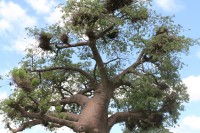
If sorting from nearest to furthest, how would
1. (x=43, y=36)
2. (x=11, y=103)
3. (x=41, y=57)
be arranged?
(x=11, y=103) < (x=43, y=36) < (x=41, y=57)

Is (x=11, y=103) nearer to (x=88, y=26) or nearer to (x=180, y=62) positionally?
(x=88, y=26)

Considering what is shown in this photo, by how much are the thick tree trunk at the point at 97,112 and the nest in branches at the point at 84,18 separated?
11.0 feet

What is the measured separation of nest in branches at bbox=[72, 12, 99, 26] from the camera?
61.2ft

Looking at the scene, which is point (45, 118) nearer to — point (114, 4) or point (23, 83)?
point (23, 83)

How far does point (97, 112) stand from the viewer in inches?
756

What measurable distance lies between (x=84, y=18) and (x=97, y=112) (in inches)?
179

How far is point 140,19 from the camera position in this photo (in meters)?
20.5

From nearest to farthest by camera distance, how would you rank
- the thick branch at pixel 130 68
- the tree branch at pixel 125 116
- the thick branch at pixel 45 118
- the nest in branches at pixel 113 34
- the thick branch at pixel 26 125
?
the thick branch at pixel 45 118 < the thick branch at pixel 26 125 < the thick branch at pixel 130 68 < the nest in branches at pixel 113 34 < the tree branch at pixel 125 116

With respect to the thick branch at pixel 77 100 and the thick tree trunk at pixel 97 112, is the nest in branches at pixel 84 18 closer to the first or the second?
the thick tree trunk at pixel 97 112

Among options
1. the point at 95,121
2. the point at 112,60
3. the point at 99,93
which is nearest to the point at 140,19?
the point at 112,60

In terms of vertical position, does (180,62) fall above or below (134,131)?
above

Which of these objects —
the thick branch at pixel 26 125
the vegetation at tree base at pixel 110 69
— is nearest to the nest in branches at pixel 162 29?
the vegetation at tree base at pixel 110 69

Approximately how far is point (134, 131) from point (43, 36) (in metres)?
7.59

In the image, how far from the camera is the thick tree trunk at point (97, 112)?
61.2 feet
